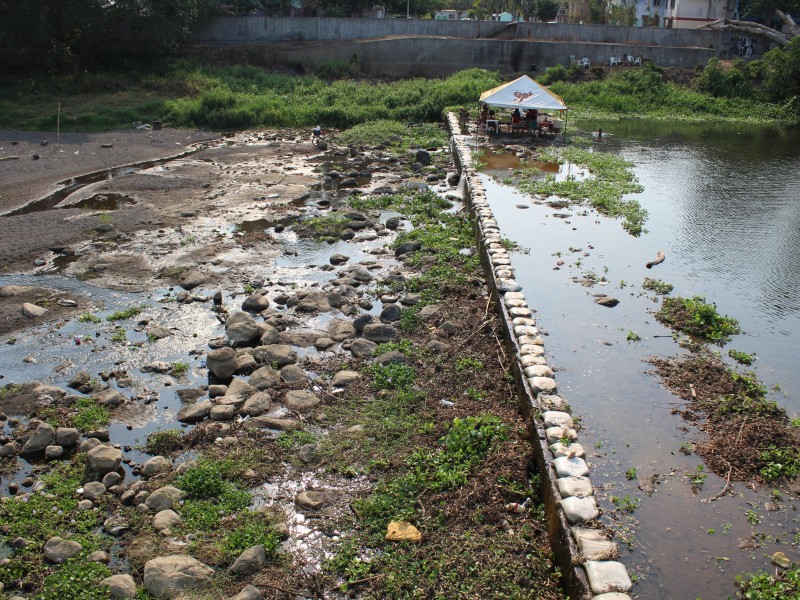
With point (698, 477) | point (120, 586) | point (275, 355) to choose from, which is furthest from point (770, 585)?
point (275, 355)

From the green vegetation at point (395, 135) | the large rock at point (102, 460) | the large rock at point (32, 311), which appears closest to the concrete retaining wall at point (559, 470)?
→ the large rock at point (102, 460)

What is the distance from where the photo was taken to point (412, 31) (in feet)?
144

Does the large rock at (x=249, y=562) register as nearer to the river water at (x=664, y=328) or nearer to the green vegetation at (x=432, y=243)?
the river water at (x=664, y=328)

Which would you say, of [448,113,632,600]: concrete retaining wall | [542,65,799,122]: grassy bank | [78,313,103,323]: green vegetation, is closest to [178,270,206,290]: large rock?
[78,313,103,323]: green vegetation

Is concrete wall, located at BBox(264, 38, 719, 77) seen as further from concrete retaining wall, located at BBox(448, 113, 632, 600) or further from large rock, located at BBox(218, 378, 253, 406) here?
large rock, located at BBox(218, 378, 253, 406)

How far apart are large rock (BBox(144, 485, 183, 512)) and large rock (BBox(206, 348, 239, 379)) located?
2.70 metres

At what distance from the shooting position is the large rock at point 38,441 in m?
7.86

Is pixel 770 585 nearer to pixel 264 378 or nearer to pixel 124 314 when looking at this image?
pixel 264 378

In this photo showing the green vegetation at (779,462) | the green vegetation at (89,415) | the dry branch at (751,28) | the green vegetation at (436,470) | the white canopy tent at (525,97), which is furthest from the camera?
the dry branch at (751,28)

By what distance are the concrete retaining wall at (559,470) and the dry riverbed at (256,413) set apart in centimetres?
24

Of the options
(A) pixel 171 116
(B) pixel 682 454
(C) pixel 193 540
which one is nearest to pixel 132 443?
(C) pixel 193 540

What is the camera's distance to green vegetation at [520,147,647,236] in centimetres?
1742

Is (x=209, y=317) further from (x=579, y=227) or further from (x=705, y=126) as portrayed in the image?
(x=705, y=126)

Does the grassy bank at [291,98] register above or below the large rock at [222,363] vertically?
above
